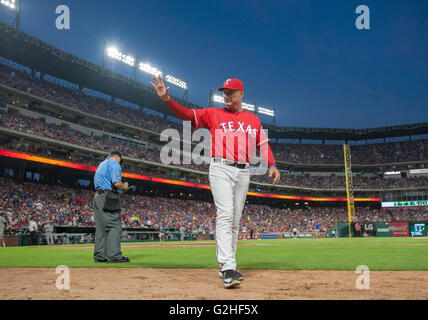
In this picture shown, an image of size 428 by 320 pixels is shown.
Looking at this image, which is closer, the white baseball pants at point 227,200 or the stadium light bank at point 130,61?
the white baseball pants at point 227,200

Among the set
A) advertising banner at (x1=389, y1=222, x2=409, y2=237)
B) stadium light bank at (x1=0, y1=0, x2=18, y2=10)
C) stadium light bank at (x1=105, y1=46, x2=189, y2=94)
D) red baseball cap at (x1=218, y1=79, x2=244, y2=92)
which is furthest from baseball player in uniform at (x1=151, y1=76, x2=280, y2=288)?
stadium light bank at (x1=105, y1=46, x2=189, y2=94)

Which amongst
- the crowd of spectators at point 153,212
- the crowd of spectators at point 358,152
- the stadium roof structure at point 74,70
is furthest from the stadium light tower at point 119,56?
the crowd of spectators at point 358,152

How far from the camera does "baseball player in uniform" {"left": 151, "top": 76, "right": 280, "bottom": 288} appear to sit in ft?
12.0

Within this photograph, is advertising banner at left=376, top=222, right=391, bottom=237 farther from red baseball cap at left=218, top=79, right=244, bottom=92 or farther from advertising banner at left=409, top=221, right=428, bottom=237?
red baseball cap at left=218, top=79, right=244, bottom=92

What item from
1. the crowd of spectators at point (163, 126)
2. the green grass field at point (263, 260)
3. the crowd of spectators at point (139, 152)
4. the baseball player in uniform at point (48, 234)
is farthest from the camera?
the crowd of spectators at point (163, 126)

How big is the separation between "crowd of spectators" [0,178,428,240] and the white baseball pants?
59.4 ft

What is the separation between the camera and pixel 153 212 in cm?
3419

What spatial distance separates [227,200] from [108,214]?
123 inches

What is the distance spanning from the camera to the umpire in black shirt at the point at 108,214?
19.2 ft

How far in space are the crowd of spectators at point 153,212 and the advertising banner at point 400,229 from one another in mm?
8596

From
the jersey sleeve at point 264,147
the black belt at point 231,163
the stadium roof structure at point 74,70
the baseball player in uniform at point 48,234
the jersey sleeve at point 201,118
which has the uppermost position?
the stadium roof structure at point 74,70

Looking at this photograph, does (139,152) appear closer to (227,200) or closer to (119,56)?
(119,56)

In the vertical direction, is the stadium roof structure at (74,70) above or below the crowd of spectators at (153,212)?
above

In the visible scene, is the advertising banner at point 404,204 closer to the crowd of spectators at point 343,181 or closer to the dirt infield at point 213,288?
the crowd of spectators at point 343,181
